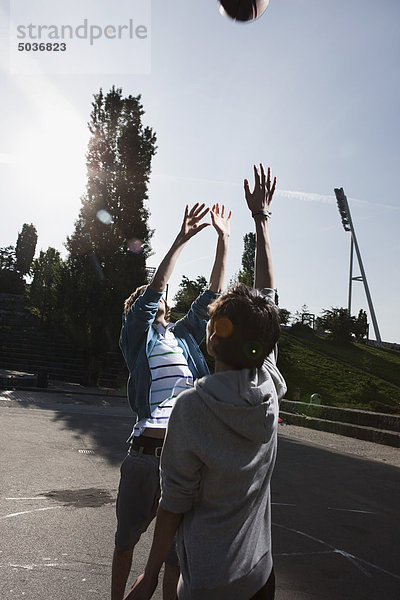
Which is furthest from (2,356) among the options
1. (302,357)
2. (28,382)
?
(302,357)

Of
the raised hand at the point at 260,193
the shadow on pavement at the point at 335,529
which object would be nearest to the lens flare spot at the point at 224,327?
the raised hand at the point at 260,193

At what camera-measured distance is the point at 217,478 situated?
1658 mm

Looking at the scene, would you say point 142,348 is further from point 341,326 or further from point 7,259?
point 7,259

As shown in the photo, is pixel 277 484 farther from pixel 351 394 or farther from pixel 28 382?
pixel 351 394

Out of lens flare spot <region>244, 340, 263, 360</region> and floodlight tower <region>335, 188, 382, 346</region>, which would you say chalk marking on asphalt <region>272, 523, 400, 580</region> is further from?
floodlight tower <region>335, 188, 382, 346</region>

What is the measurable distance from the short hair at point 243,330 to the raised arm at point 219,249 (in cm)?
127

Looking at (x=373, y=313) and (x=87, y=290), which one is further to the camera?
(x=373, y=313)

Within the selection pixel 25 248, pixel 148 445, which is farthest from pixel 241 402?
pixel 25 248

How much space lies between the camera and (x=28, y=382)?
2105 centimetres

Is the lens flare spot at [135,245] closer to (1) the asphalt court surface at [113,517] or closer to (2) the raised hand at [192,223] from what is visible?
(1) the asphalt court surface at [113,517]

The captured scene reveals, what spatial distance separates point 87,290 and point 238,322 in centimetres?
2472

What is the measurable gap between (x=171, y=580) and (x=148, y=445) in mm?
651

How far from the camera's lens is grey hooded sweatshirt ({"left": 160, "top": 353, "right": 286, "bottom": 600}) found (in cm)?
163

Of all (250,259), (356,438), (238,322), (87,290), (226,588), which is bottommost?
(356,438)
